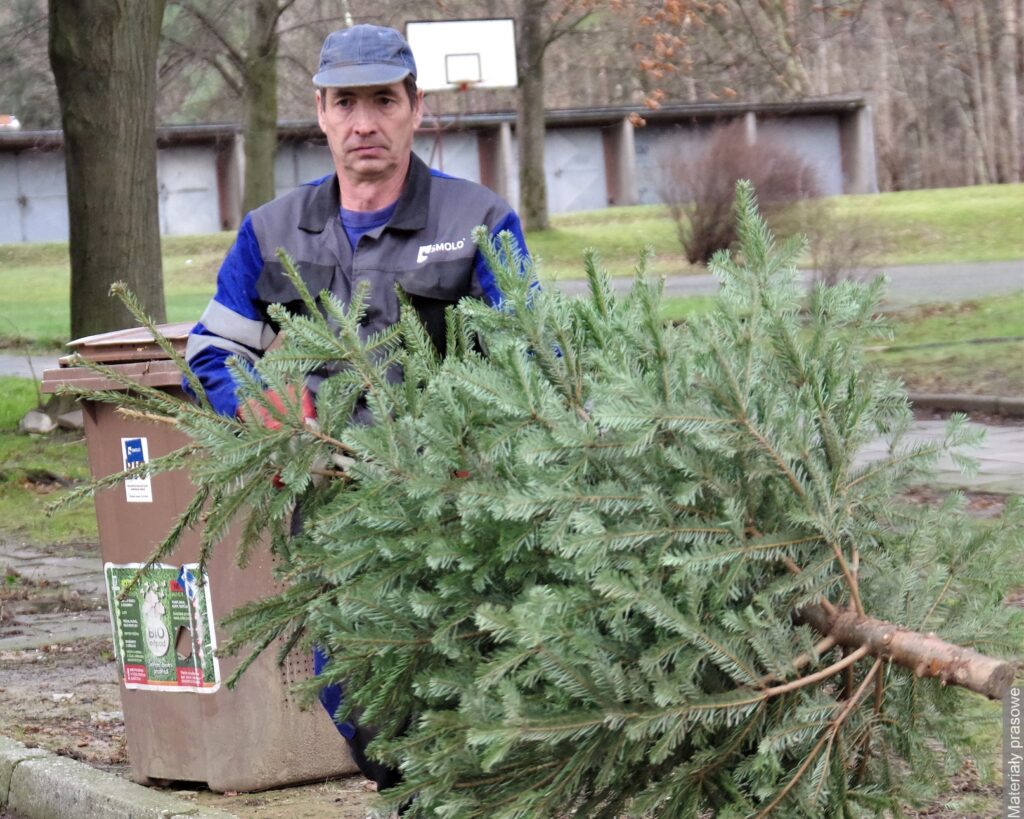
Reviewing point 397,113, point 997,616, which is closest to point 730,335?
point 997,616

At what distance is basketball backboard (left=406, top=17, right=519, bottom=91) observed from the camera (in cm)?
3119

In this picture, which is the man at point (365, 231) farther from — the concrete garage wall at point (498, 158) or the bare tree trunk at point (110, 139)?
the concrete garage wall at point (498, 158)

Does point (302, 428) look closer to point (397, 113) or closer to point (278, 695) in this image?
point (397, 113)

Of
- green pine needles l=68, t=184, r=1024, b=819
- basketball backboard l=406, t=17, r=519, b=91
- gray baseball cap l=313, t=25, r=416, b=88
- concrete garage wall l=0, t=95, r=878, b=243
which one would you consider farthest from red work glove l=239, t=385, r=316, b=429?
concrete garage wall l=0, t=95, r=878, b=243

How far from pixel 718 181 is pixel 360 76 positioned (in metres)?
23.8

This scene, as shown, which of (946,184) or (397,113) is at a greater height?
(946,184)

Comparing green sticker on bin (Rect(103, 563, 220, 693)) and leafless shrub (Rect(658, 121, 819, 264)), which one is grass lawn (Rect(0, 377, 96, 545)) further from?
leafless shrub (Rect(658, 121, 819, 264))

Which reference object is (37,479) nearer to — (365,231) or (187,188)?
(365,231)

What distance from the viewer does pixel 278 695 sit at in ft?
16.2

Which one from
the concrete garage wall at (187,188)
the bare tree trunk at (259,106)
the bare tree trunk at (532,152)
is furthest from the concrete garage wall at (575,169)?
the bare tree trunk at (259,106)

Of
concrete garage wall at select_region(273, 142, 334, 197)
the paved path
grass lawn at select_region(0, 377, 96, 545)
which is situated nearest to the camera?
the paved path

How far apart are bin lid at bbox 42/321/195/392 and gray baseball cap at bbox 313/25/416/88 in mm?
1052

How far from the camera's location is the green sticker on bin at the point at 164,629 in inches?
191

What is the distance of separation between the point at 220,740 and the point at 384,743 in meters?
1.93
